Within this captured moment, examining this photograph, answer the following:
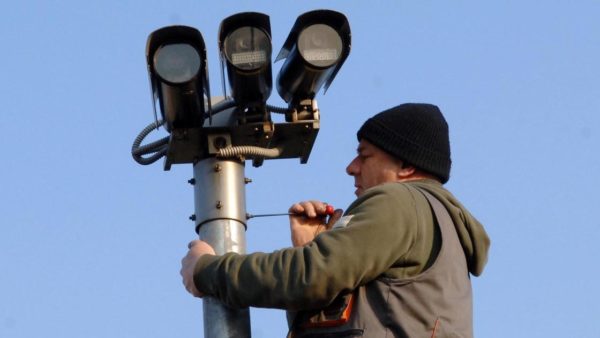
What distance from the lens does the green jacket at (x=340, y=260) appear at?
673cm

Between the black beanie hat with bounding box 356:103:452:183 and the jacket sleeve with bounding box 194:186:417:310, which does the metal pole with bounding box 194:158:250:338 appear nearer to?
the jacket sleeve with bounding box 194:186:417:310

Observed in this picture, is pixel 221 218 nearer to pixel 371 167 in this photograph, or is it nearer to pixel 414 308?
pixel 371 167

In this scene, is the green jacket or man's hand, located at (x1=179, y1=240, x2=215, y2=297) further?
man's hand, located at (x1=179, y1=240, x2=215, y2=297)

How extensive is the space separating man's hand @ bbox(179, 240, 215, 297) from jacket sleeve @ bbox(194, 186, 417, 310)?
161 mm

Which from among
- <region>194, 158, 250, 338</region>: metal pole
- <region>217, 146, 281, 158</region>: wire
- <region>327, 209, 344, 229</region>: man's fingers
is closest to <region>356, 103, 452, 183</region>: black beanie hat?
<region>327, 209, 344, 229</region>: man's fingers

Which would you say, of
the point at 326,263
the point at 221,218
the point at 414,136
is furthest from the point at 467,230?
the point at 221,218

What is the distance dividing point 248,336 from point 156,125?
113 centimetres

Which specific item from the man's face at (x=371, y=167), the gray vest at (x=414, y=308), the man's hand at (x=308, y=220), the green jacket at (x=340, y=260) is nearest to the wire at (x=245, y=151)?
the man's hand at (x=308, y=220)

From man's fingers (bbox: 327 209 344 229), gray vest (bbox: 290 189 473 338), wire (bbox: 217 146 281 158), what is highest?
wire (bbox: 217 146 281 158)

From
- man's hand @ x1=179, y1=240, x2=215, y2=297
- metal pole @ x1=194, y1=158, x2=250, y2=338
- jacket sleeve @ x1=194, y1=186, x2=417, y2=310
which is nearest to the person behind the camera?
jacket sleeve @ x1=194, y1=186, x2=417, y2=310

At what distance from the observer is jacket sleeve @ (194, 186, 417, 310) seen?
6727 millimetres

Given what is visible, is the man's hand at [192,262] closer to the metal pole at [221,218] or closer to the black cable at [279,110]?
the metal pole at [221,218]

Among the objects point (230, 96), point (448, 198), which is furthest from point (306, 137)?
point (448, 198)

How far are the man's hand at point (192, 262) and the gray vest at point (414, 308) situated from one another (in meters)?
0.45
